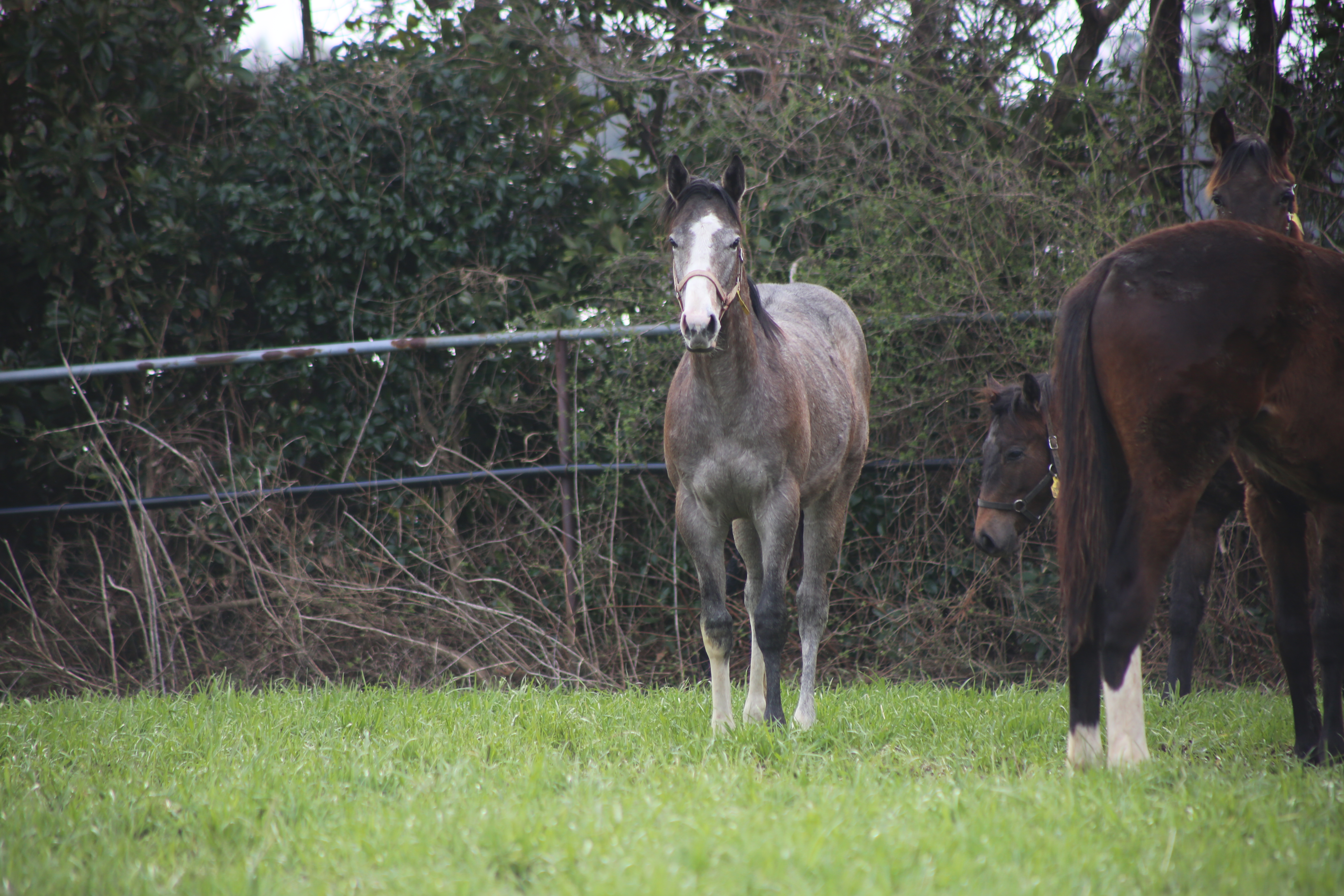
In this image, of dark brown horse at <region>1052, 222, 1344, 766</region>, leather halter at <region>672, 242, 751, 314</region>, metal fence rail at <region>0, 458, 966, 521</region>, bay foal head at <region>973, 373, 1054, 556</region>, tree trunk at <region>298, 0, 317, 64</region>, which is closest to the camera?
dark brown horse at <region>1052, 222, 1344, 766</region>

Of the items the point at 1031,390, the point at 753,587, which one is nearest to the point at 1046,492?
the point at 1031,390

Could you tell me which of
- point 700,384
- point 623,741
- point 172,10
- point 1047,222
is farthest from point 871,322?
point 172,10

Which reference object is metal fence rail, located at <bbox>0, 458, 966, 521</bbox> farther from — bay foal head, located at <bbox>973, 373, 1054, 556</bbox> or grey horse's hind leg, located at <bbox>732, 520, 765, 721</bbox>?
A: grey horse's hind leg, located at <bbox>732, 520, 765, 721</bbox>

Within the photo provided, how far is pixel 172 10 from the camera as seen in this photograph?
6.59 m

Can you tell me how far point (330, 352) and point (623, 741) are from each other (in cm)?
334

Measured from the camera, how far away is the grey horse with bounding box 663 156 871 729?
3.73 m

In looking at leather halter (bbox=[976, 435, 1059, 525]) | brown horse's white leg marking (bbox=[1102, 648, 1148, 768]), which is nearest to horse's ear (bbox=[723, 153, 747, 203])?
leather halter (bbox=[976, 435, 1059, 525])

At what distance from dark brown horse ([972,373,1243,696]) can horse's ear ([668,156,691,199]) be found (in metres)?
1.94

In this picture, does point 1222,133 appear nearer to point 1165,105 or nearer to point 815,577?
point 1165,105

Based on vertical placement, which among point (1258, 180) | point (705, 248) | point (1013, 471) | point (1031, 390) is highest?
point (1258, 180)

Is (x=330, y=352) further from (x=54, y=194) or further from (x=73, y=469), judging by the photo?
(x=54, y=194)

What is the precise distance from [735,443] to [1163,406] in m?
1.62

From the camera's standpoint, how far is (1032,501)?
184 inches

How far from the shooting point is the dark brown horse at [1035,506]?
14.9 ft
